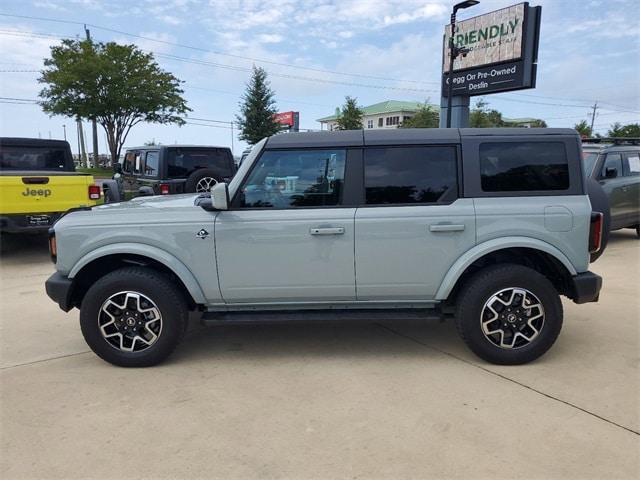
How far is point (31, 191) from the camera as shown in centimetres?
716

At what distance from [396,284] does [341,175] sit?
963 mm

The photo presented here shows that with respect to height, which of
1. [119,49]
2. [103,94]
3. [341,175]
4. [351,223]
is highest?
[119,49]

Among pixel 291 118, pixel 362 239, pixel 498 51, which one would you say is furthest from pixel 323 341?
pixel 291 118

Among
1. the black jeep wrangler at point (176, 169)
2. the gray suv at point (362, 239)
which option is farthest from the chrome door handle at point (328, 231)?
the black jeep wrangler at point (176, 169)

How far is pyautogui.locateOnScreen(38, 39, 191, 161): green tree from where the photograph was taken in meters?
26.0

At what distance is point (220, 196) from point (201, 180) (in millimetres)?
6477

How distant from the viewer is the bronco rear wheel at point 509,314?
3627 millimetres

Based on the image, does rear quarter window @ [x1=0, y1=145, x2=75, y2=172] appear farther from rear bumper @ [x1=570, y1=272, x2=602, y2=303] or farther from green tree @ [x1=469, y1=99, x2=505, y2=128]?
green tree @ [x1=469, y1=99, x2=505, y2=128]

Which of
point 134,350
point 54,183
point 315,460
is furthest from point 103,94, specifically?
point 315,460

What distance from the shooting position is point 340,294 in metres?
3.76

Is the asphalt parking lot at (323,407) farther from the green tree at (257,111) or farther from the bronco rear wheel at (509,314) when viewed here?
the green tree at (257,111)

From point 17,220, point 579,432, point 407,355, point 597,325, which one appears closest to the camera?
point 579,432

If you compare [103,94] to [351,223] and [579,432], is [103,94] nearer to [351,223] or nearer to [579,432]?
[351,223]

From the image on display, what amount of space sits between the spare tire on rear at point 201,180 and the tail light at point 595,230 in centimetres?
755
